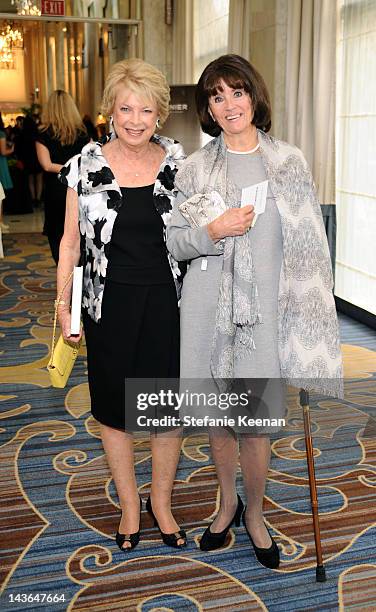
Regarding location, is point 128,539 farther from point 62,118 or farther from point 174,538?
point 62,118

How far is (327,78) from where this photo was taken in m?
5.86

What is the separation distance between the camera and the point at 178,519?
9.70 ft

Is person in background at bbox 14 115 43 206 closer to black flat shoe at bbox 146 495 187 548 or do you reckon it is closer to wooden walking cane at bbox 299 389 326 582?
black flat shoe at bbox 146 495 187 548

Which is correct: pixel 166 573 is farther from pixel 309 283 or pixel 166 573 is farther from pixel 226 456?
pixel 309 283

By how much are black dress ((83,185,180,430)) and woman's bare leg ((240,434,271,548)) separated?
367 millimetres

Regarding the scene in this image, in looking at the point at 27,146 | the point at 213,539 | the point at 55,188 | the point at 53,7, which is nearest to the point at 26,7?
the point at 53,7

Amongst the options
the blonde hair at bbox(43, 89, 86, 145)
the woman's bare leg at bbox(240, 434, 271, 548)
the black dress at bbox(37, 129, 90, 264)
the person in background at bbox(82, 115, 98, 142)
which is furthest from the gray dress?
the person in background at bbox(82, 115, 98, 142)

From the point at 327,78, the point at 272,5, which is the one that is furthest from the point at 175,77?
the point at 327,78

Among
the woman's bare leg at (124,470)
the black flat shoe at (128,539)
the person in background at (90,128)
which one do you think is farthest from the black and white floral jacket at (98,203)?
the person in background at (90,128)

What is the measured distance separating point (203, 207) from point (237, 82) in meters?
0.40

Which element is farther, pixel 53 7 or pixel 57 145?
pixel 53 7

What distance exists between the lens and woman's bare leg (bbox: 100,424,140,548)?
2658mm

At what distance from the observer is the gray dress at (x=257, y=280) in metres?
2.34

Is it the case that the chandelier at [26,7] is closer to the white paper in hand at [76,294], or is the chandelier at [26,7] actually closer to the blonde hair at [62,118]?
the blonde hair at [62,118]
